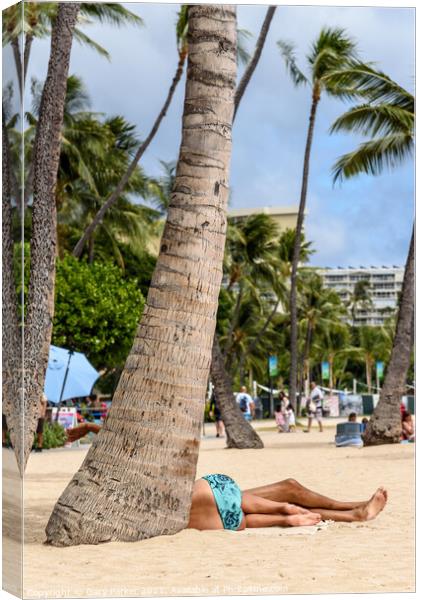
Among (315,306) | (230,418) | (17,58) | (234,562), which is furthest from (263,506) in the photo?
(315,306)

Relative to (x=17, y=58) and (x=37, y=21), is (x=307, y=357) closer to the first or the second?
(x=37, y=21)

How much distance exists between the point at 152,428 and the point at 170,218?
1.38 m

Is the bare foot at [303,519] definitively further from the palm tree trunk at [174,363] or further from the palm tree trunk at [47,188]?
the palm tree trunk at [47,188]

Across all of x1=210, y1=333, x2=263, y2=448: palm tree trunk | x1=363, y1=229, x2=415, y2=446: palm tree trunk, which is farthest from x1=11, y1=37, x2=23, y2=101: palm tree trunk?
x1=210, y1=333, x2=263, y2=448: palm tree trunk

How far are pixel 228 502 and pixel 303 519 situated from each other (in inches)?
23.3

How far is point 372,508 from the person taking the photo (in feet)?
22.2

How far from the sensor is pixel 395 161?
11.5m

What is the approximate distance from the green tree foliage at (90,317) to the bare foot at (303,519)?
36.7 feet

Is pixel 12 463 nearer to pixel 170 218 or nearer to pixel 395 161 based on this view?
pixel 170 218

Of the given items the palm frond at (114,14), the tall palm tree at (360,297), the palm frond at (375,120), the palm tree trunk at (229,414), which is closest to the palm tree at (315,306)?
the tall palm tree at (360,297)

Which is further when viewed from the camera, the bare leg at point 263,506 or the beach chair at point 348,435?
the beach chair at point 348,435

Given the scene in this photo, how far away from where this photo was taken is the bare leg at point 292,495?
6523mm

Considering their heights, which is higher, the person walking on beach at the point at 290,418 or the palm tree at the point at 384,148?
the palm tree at the point at 384,148

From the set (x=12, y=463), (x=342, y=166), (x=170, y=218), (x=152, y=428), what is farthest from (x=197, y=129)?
(x=342, y=166)
